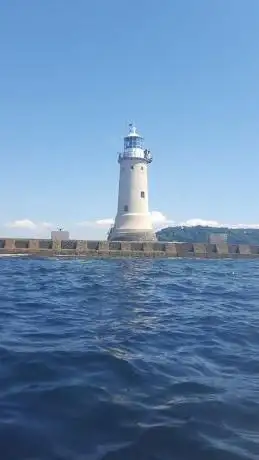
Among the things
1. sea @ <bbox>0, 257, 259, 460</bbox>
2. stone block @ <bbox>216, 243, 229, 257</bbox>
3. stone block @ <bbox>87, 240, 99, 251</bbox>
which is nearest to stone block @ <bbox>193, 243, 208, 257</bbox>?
stone block @ <bbox>216, 243, 229, 257</bbox>

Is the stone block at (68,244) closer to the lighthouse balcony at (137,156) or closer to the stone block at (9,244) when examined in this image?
the stone block at (9,244)

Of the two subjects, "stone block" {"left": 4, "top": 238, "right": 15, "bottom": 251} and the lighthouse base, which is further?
the lighthouse base

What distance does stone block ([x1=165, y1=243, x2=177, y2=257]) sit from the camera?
41.8m

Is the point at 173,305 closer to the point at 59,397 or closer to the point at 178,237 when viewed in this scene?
the point at 59,397

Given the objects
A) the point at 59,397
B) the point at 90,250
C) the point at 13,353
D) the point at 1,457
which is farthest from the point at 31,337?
the point at 90,250

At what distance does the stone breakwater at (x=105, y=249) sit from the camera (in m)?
38.4

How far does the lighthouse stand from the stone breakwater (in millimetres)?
5233

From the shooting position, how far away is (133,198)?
4803cm

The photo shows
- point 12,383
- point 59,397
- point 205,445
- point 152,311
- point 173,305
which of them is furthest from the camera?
point 173,305

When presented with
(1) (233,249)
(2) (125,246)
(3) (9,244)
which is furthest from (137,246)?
(3) (9,244)

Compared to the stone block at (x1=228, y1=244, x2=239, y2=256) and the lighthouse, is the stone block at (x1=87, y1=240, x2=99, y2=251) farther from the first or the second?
the stone block at (x1=228, y1=244, x2=239, y2=256)

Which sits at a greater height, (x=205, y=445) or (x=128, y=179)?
(x=128, y=179)

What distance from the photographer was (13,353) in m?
5.35

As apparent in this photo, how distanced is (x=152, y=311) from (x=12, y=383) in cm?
496
